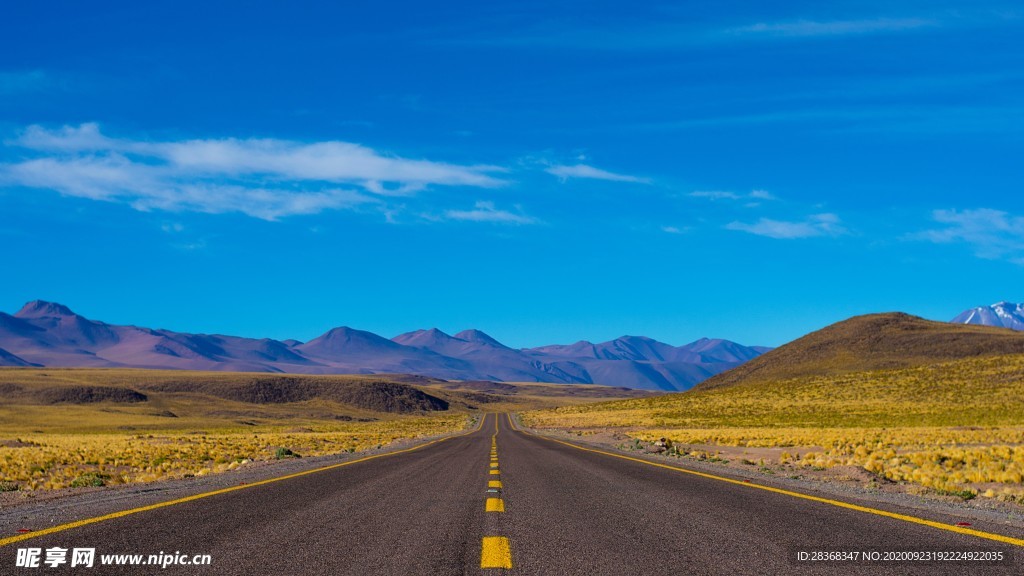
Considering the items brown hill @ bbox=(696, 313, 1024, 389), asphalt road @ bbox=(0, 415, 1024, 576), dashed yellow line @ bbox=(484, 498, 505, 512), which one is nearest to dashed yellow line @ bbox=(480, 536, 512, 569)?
asphalt road @ bbox=(0, 415, 1024, 576)

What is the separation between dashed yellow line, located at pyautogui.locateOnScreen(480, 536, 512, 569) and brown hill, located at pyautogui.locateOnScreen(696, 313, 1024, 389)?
463 feet

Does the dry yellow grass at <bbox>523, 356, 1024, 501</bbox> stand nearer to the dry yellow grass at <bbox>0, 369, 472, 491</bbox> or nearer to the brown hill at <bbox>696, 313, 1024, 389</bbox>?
the dry yellow grass at <bbox>0, 369, 472, 491</bbox>

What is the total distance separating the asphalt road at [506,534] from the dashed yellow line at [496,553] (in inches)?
0.8

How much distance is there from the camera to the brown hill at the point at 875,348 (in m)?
136

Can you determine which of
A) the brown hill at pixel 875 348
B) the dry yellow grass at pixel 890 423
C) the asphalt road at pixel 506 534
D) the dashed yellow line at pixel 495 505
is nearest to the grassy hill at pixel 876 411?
the dry yellow grass at pixel 890 423

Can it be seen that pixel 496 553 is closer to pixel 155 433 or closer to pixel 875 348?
pixel 155 433

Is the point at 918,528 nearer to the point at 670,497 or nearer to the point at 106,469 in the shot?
the point at 670,497

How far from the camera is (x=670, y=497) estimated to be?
11266 millimetres

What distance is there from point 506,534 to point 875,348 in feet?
535

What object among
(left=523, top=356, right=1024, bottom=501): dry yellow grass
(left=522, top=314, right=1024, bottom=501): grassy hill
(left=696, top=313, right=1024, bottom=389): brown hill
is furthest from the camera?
(left=696, top=313, right=1024, bottom=389): brown hill

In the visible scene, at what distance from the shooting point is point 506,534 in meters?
7.69

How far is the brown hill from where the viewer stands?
13638 cm

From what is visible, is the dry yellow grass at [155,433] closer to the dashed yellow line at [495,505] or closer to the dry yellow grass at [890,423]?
the dashed yellow line at [495,505]

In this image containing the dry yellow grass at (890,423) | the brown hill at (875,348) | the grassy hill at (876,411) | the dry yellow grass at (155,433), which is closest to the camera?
the dry yellow grass at (890,423)
